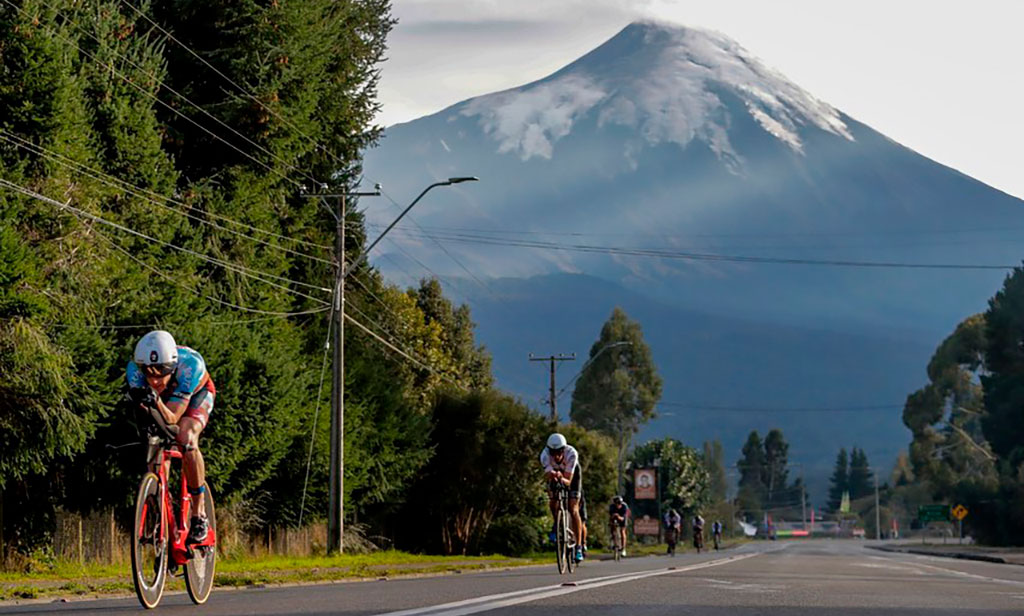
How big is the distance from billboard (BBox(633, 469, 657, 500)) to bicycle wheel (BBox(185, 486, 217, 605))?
93.9 metres

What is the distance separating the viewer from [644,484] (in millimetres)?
106500

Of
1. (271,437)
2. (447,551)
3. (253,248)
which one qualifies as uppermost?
(253,248)

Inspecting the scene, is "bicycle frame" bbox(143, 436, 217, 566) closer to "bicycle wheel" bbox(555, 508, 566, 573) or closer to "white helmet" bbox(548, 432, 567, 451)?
"white helmet" bbox(548, 432, 567, 451)

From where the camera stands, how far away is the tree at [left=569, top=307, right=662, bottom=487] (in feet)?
415

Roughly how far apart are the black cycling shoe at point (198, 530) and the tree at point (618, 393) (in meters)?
113

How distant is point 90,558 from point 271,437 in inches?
224

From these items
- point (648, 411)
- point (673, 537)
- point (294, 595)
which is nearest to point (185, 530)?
point (294, 595)

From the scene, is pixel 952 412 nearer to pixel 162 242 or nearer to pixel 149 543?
pixel 162 242

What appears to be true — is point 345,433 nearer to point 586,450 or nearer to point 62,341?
point 62,341

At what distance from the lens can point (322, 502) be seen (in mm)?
42312

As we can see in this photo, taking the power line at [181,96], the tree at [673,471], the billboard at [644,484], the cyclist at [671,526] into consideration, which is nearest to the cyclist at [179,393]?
the power line at [181,96]

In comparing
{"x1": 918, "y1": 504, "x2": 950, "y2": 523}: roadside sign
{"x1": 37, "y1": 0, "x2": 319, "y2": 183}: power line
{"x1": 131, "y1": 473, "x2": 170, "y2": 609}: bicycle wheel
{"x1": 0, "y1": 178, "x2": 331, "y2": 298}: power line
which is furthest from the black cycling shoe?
{"x1": 918, "y1": 504, "x2": 950, "y2": 523}: roadside sign

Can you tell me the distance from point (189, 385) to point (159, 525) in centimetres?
112

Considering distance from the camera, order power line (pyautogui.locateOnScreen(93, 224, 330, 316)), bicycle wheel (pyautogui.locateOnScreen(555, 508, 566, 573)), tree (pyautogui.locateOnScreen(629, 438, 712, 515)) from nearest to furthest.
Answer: bicycle wheel (pyautogui.locateOnScreen(555, 508, 566, 573))
power line (pyautogui.locateOnScreen(93, 224, 330, 316))
tree (pyautogui.locateOnScreen(629, 438, 712, 515))
